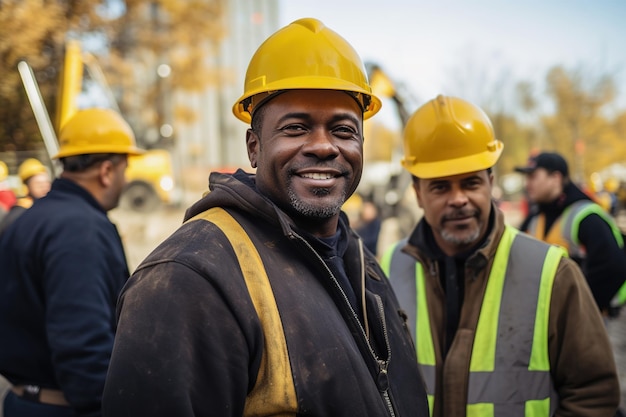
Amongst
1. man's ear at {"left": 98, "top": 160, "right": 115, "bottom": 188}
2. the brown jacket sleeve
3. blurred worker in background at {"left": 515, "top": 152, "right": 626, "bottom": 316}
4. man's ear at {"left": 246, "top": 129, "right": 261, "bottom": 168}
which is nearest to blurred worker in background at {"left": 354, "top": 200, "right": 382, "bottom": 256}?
blurred worker in background at {"left": 515, "top": 152, "right": 626, "bottom": 316}

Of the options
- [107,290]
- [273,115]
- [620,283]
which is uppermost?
[273,115]

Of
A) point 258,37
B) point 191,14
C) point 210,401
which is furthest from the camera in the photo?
point 258,37

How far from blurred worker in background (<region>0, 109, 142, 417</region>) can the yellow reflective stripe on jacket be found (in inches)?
48.4

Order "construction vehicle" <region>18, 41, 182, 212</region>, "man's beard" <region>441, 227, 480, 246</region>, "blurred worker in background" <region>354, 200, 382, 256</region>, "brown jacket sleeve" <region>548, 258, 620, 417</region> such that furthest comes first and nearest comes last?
"construction vehicle" <region>18, 41, 182, 212</region> → "blurred worker in background" <region>354, 200, 382, 256</region> → "man's beard" <region>441, 227, 480, 246</region> → "brown jacket sleeve" <region>548, 258, 620, 417</region>

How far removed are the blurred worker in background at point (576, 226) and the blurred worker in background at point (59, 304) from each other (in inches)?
126

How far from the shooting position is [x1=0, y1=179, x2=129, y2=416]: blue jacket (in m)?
2.34

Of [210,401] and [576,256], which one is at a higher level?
[210,401]

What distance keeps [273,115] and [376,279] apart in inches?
26.3

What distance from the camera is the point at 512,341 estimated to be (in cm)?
227

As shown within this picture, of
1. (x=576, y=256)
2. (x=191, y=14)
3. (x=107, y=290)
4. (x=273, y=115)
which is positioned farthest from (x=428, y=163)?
(x=191, y=14)

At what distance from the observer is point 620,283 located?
3.98 meters

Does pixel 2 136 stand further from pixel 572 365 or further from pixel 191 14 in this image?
pixel 572 365

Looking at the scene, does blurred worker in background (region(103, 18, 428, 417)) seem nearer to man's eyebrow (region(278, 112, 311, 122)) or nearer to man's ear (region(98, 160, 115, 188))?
man's eyebrow (region(278, 112, 311, 122))

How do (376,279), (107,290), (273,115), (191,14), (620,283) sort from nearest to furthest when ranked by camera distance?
(273,115), (376,279), (107,290), (620,283), (191,14)
